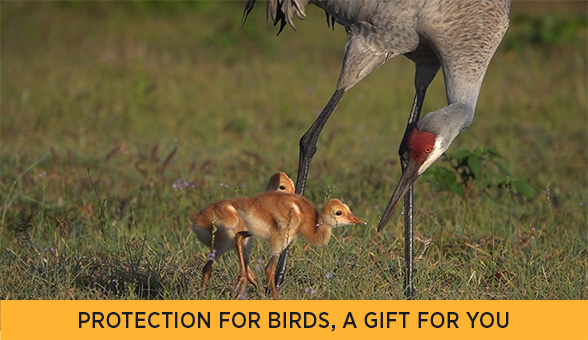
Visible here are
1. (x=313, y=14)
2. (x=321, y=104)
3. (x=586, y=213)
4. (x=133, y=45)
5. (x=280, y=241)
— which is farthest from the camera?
(x=313, y=14)

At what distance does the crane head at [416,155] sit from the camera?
160 inches

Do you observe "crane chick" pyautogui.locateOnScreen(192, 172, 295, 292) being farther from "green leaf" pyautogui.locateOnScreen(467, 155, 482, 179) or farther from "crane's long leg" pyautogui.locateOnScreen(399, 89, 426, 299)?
"green leaf" pyautogui.locateOnScreen(467, 155, 482, 179)

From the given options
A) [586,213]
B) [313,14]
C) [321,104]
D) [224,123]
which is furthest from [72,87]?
[313,14]

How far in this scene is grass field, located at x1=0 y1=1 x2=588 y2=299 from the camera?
13.9 ft

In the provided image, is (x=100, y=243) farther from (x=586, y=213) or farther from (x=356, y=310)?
(x=586, y=213)

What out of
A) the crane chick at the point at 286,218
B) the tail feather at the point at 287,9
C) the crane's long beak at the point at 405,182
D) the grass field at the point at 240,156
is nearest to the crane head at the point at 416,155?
the crane's long beak at the point at 405,182

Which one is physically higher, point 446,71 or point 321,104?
point 446,71

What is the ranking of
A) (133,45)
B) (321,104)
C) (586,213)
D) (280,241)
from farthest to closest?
(133,45)
(321,104)
(586,213)
(280,241)

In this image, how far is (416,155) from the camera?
409 centimetres

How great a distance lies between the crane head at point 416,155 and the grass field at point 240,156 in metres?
0.29

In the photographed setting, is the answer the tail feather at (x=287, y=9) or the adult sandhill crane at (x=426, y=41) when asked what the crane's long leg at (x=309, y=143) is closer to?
the adult sandhill crane at (x=426, y=41)

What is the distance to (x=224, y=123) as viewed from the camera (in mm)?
8055

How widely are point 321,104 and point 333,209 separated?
16.9ft

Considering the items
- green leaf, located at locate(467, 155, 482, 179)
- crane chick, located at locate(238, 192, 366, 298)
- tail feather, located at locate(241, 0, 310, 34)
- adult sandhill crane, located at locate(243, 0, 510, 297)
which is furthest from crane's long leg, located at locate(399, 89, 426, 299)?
green leaf, located at locate(467, 155, 482, 179)
